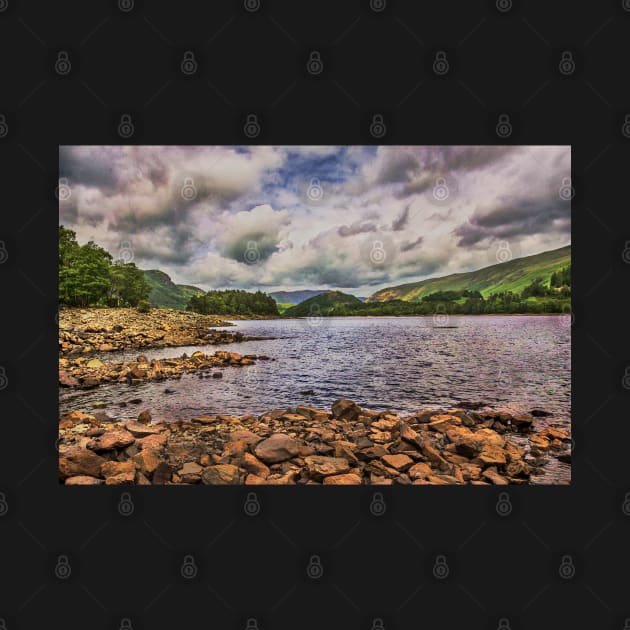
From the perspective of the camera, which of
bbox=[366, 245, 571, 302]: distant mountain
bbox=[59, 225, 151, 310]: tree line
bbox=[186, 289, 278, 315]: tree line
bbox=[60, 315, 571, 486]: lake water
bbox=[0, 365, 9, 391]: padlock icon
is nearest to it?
bbox=[0, 365, 9, 391]: padlock icon

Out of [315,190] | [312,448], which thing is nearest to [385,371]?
[312,448]

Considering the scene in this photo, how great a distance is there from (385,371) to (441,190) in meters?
3.10

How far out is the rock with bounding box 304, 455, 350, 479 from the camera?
3137mm

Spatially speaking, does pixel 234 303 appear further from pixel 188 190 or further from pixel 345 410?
pixel 345 410

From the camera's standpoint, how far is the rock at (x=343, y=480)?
3070 mm
